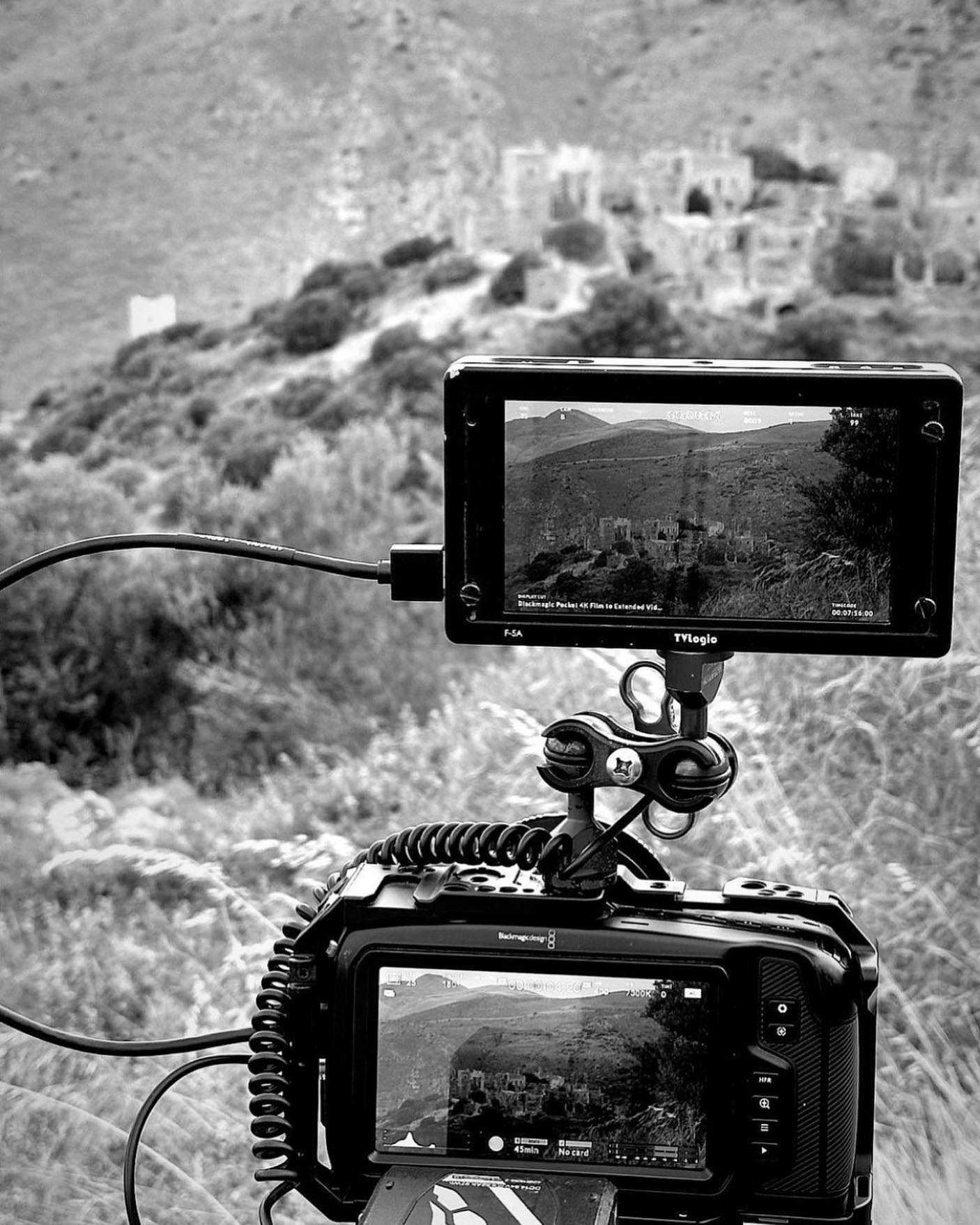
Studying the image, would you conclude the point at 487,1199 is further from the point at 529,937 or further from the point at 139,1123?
the point at 139,1123

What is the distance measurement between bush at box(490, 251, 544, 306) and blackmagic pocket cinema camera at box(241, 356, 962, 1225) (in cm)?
231

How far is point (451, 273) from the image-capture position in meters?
3.04

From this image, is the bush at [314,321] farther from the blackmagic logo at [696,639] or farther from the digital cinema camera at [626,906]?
the blackmagic logo at [696,639]

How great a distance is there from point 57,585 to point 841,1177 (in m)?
2.45

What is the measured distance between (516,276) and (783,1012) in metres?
2.47

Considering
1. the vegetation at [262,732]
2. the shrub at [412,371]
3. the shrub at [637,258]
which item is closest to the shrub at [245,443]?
the vegetation at [262,732]

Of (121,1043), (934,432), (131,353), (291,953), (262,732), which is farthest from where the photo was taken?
(131,353)

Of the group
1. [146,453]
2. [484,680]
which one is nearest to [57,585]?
[146,453]

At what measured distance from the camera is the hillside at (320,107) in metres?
2.94

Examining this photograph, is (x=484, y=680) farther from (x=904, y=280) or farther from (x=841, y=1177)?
(x=841, y=1177)

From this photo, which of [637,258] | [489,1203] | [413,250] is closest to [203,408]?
[413,250]

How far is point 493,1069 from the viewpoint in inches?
32.7

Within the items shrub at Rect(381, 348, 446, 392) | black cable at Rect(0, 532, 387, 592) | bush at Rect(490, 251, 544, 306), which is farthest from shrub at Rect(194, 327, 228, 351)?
black cable at Rect(0, 532, 387, 592)

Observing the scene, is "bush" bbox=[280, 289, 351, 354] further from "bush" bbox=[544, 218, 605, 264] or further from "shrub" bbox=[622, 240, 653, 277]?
"shrub" bbox=[622, 240, 653, 277]
